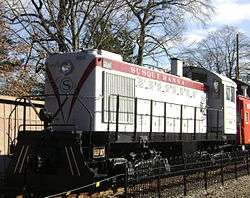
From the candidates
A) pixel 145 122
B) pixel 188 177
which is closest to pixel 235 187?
pixel 188 177

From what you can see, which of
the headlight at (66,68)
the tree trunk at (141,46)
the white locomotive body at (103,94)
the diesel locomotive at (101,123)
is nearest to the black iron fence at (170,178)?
the diesel locomotive at (101,123)

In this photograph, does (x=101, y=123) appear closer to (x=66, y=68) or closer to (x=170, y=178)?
(x=66, y=68)

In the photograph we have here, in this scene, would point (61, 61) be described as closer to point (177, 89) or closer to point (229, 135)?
point (177, 89)

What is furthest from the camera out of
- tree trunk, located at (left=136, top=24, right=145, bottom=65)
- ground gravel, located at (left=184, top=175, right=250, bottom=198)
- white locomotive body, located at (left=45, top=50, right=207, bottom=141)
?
Result: tree trunk, located at (left=136, top=24, right=145, bottom=65)

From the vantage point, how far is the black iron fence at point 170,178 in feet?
34.2

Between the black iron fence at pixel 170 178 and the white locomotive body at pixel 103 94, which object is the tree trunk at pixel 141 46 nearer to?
the white locomotive body at pixel 103 94

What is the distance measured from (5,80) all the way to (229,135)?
35.5ft

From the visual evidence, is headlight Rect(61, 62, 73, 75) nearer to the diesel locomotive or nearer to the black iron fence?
the diesel locomotive

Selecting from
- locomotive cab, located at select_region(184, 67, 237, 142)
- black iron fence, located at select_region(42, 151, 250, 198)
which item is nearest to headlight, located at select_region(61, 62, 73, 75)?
black iron fence, located at select_region(42, 151, 250, 198)

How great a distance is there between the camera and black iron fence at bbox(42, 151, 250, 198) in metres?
10.4

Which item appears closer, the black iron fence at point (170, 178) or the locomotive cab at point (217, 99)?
the black iron fence at point (170, 178)

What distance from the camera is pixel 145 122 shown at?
14289 millimetres

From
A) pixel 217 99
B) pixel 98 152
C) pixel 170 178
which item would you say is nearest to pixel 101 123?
pixel 98 152

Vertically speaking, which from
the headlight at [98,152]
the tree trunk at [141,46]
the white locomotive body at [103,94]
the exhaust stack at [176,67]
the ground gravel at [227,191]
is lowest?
the ground gravel at [227,191]
